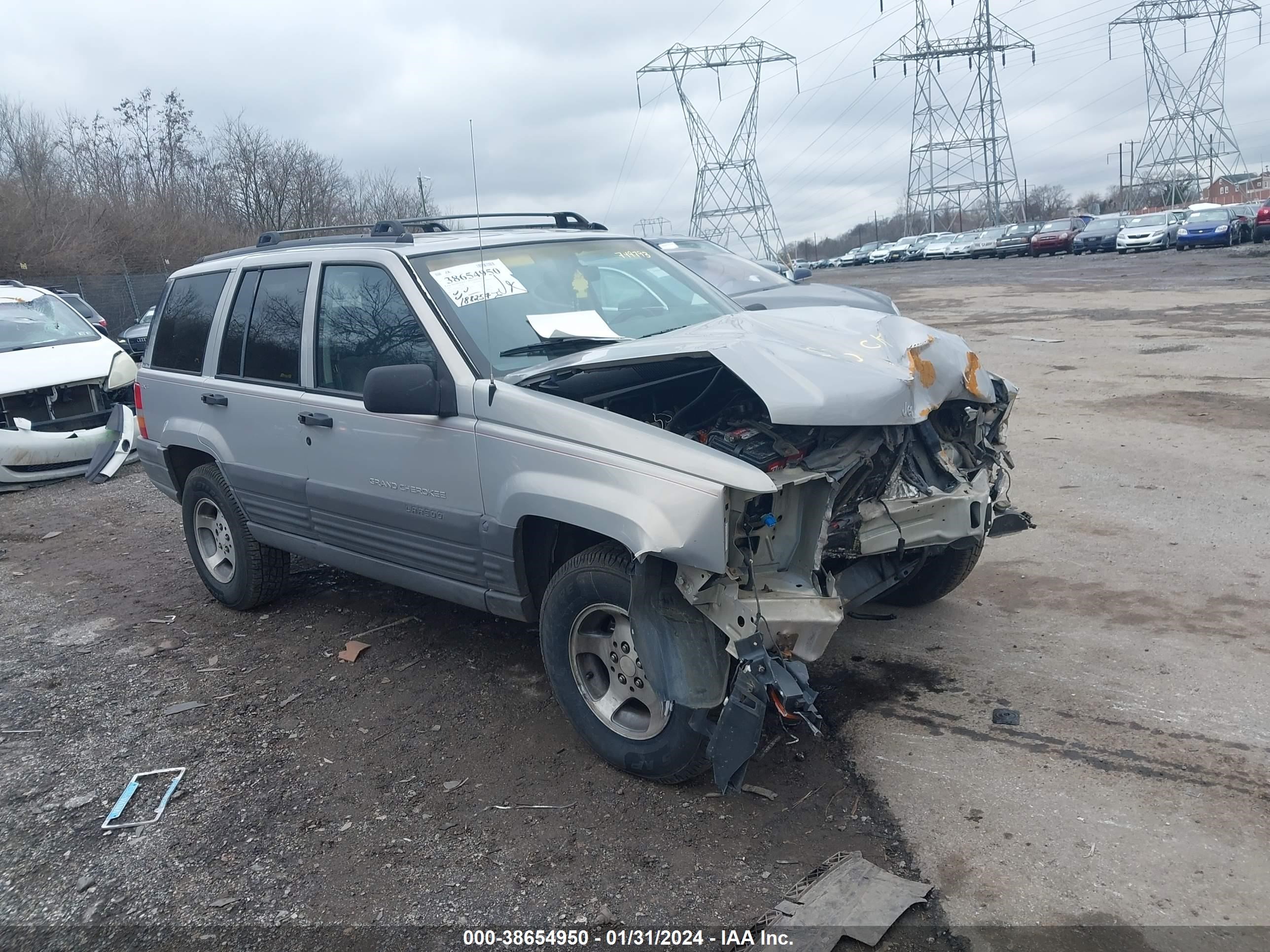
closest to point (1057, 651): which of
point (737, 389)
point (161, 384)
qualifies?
point (737, 389)

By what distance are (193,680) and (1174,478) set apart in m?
6.27

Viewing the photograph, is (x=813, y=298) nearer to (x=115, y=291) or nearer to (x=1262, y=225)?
(x=115, y=291)

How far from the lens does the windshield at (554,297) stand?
4.27 metres

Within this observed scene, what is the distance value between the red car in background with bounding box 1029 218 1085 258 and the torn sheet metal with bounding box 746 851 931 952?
1707 inches

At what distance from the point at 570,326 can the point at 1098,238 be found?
136ft

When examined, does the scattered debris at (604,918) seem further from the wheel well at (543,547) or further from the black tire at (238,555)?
the black tire at (238,555)

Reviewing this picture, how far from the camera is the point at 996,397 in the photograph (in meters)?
4.48

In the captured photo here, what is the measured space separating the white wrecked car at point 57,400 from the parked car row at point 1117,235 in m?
35.4

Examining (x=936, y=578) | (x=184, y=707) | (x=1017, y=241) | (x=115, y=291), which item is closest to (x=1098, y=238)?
(x=1017, y=241)

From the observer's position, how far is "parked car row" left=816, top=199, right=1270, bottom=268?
3509 centimetres

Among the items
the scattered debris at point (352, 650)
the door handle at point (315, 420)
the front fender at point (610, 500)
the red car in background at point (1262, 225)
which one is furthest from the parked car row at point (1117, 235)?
the front fender at point (610, 500)

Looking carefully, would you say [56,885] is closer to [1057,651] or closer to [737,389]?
[737,389]

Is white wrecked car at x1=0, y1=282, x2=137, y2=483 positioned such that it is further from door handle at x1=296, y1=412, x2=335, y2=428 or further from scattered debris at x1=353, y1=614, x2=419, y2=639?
door handle at x1=296, y1=412, x2=335, y2=428

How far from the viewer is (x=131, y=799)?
155 inches
